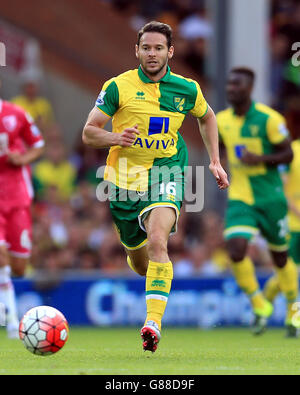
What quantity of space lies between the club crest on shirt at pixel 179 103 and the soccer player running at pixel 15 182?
285cm

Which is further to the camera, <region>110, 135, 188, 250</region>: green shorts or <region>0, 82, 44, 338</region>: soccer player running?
<region>0, 82, 44, 338</region>: soccer player running

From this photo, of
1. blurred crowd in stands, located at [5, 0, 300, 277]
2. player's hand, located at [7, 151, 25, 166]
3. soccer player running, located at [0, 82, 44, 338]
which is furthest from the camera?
blurred crowd in stands, located at [5, 0, 300, 277]

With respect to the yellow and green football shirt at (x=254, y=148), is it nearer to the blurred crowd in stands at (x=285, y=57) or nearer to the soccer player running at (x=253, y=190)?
the soccer player running at (x=253, y=190)

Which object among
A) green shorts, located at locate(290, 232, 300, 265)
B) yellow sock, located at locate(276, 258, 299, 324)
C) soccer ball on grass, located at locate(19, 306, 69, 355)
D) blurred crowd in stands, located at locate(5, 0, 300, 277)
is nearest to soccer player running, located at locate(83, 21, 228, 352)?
soccer ball on grass, located at locate(19, 306, 69, 355)

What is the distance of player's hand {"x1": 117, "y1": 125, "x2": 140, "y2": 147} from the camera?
7.48m

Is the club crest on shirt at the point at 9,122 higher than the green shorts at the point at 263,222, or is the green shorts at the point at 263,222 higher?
the club crest on shirt at the point at 9,122

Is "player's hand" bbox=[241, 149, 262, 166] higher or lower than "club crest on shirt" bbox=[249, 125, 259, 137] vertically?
lower

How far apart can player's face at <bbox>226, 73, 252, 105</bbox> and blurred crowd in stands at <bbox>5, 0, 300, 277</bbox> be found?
131 inches

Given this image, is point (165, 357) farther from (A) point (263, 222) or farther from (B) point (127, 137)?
(A) point (263, 222)

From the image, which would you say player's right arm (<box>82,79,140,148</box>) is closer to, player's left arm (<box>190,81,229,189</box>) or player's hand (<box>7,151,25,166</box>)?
player's left arm (<box>190,81,229,189</box>)

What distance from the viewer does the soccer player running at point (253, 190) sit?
10680mm

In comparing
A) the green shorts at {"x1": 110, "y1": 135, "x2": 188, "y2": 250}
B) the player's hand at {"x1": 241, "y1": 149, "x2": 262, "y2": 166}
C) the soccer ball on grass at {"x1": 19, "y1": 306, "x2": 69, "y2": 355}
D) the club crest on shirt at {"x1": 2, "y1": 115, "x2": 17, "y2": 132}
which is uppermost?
the club crest on shirt at {"x1": 2, "y1": 115, "x2": 17, "y2": 132}

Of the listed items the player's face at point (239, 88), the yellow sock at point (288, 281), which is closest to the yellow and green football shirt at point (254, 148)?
the player's face at point (239, 88)
